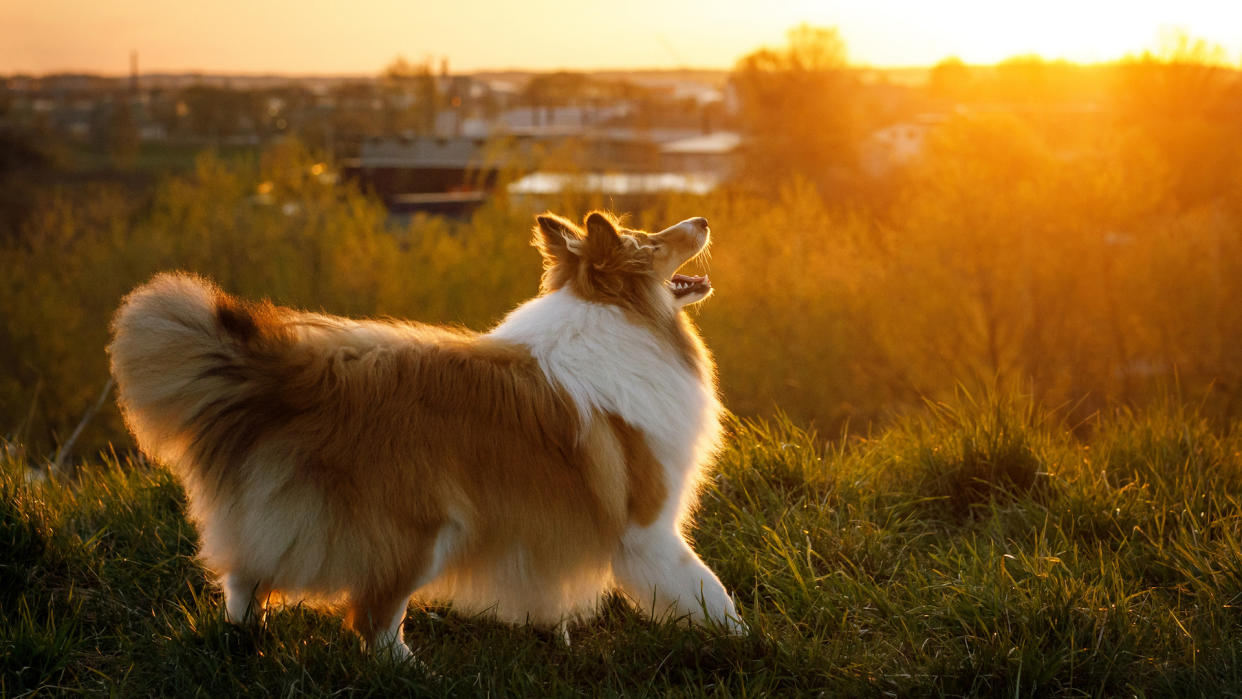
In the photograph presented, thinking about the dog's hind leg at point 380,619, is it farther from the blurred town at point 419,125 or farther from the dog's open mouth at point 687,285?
the blurred town at point 419,125

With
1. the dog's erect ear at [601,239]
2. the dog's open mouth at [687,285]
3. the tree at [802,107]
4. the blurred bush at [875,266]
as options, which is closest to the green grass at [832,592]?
the dog's open mouth at [687,285]

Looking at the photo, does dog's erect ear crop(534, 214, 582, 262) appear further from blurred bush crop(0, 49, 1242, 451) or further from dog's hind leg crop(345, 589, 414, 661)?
blurred bush crop(0, 49, 1242, 451)

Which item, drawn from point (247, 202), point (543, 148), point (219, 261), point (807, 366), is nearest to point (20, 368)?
point (219, 261)

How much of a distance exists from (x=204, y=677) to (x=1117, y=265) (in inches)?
1103

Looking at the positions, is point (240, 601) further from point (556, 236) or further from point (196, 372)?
point (556, 236)

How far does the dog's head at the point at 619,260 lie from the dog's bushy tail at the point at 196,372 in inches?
47.3

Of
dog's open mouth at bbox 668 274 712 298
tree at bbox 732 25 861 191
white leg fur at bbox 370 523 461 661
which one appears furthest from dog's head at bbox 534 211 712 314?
tree at bbox 732 25 861 191

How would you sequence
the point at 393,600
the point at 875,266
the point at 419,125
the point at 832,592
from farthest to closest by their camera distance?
the point at 419,125, the point at 875,266, the point at 832,592, the point at 393,600

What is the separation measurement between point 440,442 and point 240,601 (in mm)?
995

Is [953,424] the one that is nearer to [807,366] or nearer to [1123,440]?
[1123,440]

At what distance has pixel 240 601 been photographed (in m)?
3.69

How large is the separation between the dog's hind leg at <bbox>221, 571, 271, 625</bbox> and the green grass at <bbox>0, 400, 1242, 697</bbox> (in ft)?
0.19

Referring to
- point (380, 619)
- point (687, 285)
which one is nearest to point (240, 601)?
point (380, 619)

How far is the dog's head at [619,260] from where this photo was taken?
404 cm
